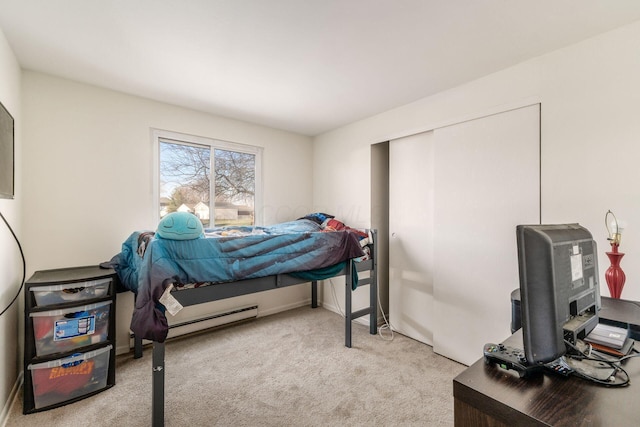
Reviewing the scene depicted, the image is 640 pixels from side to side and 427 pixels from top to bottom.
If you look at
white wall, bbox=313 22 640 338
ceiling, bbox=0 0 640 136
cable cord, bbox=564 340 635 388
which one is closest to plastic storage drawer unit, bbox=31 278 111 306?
ceiling, bbox=0 0 640 136

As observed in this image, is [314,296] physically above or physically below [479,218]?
below

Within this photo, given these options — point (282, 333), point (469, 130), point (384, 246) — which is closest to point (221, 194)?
point (282, 333)

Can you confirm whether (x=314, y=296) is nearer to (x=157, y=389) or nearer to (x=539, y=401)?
(x=157, y=389)

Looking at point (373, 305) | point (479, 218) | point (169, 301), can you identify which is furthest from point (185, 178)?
point (479, 218)

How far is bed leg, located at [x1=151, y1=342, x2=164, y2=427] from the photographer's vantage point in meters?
1.58

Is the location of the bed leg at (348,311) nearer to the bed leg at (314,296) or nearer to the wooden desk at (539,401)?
the bed leg at (314,296)

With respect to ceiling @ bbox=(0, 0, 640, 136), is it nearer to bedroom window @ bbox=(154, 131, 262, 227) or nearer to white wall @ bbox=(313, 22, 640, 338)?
white wall @ bbox=(313, 22, 640, 338)

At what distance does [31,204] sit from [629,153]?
4114 millimetres

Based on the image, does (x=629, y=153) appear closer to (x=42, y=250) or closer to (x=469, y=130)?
(x=469, y=130)

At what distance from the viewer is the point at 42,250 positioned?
2176 millimetres

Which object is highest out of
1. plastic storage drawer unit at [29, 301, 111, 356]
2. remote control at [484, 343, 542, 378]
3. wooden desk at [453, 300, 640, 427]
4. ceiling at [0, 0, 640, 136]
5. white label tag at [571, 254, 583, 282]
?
ceiling at [0, 0, 640, 136]

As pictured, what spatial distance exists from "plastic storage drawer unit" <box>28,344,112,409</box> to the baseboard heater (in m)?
0.56

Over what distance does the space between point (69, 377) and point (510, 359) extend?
2.55 m

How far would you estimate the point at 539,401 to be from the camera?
69 cm
